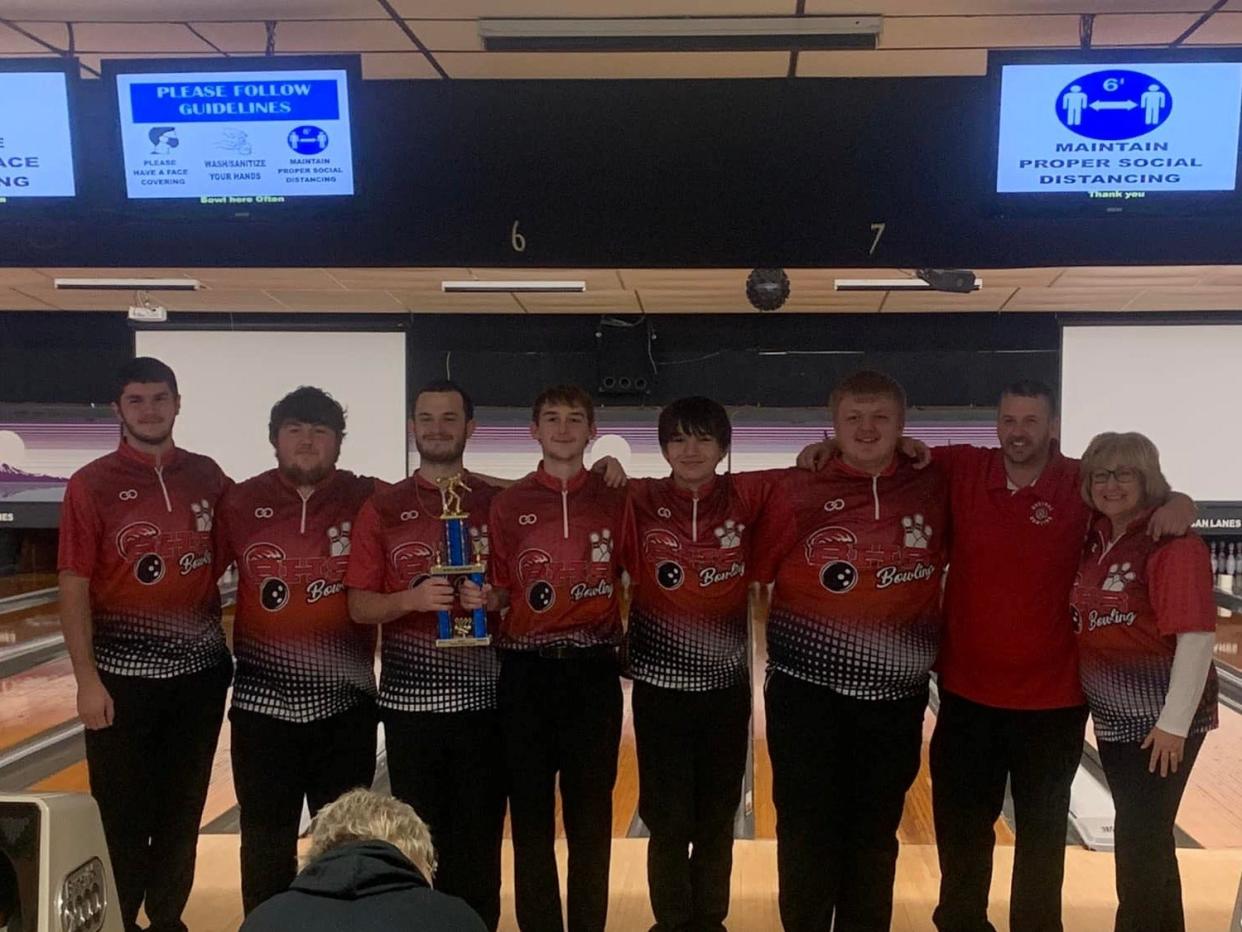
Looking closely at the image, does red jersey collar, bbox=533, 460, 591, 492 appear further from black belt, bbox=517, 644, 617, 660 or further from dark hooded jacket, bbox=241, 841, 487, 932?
dark hooded jacket, bbox=241, 841, 487, 932

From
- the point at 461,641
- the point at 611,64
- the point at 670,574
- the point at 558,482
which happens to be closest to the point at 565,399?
the point at 558,482

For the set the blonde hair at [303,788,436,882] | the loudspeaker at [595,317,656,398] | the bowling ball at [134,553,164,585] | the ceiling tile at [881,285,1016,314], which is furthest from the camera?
the loudspeaker at [595,317,656,398]

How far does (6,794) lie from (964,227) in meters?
2.26

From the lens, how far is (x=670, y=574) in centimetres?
229

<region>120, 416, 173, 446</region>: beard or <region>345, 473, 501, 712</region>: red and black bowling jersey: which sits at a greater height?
<region>120, 416, 173, 446</region>: beard

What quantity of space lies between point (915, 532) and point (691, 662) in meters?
0.53

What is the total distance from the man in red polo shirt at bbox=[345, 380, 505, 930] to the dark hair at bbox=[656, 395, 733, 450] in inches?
16.3

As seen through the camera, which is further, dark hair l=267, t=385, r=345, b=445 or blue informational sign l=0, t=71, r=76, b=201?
blue informational sign l=0, t=71, r=76, b=201

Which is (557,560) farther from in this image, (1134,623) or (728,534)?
(1134,623)

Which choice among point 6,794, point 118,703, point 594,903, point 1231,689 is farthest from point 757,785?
point 6,794

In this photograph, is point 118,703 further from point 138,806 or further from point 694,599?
point 694,599

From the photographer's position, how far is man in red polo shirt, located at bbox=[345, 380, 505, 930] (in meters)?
2.27

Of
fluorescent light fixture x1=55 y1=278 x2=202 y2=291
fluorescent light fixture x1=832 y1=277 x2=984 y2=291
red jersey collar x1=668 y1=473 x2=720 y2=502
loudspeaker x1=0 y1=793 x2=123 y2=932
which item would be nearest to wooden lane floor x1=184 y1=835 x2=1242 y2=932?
red jersey collar x1=668 y1=473 x2=720 y2=502

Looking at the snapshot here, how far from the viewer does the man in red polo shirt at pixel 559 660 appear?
7.39 feet
